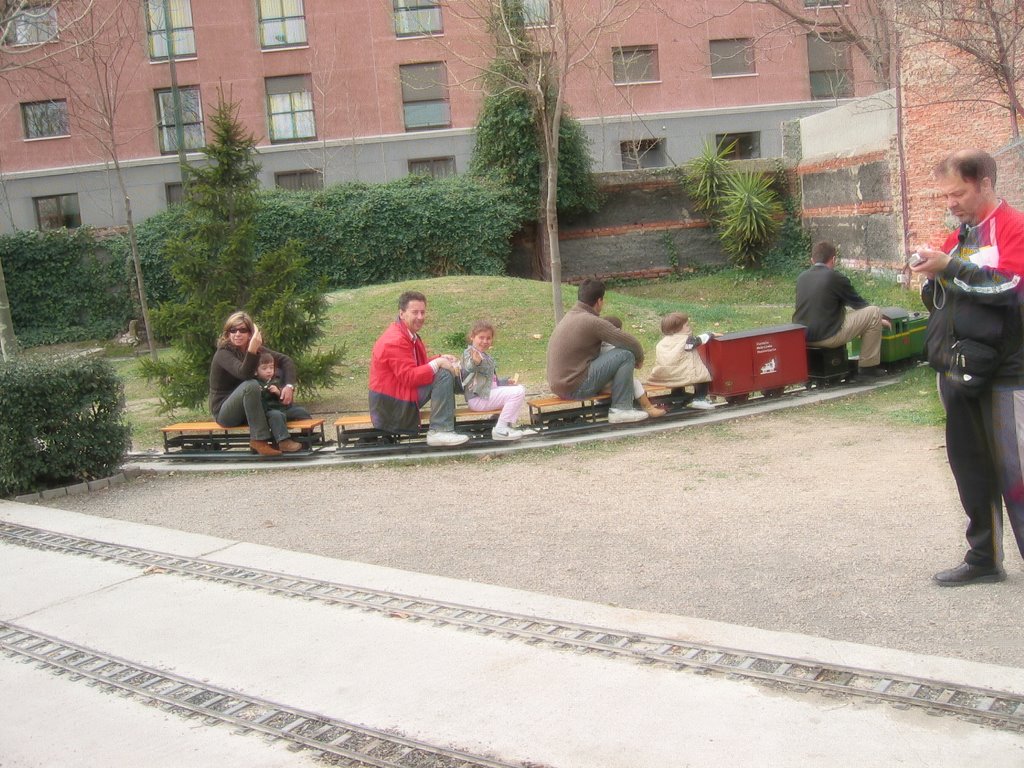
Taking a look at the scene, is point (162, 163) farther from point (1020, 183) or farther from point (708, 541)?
point (708, 541)

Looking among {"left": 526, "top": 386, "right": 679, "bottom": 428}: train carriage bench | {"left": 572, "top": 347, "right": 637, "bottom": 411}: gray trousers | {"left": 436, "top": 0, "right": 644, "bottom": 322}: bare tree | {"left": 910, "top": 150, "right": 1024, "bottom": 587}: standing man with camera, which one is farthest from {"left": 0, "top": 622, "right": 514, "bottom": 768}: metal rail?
{"left": 436, "top": 0, "right": 644, "bottom": 322}: bare tree

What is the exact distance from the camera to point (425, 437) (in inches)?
A: 410

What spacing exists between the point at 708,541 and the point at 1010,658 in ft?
7.65

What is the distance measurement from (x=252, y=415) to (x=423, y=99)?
26.9m

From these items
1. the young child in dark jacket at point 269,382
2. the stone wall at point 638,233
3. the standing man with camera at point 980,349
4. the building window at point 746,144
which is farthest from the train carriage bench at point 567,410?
the building window at point 746,144

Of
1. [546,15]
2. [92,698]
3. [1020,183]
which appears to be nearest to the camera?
[92,698]

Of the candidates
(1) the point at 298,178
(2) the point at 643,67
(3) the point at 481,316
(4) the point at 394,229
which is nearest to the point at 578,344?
(3) the point at 481,316

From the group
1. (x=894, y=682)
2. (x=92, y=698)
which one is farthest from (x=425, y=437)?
(x=894, y=682)

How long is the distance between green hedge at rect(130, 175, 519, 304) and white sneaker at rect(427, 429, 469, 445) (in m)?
15.9

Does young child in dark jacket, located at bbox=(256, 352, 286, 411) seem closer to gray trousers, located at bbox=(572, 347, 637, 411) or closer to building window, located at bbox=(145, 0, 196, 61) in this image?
gray trousers, located at bbox=(572, 347, 637, 411)

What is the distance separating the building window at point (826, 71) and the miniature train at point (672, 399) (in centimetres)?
2516

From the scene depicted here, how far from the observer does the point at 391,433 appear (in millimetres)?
10180

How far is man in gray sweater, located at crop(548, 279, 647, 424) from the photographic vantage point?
10258 millimetres

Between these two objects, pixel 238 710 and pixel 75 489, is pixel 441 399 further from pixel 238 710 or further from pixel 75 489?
pixel 238 710
